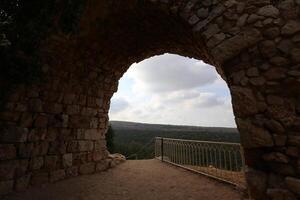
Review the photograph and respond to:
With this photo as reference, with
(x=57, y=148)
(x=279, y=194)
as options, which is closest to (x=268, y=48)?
(x=279, y=194)

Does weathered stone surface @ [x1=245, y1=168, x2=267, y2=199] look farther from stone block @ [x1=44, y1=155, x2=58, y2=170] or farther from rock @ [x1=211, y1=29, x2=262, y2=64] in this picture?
stone block @ [x1=44, y1=155, x2=58, y2=170]

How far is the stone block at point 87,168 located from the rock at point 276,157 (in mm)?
4632

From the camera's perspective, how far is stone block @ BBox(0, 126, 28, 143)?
4.63 metres

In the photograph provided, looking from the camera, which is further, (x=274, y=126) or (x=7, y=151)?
(x=7, y=151)

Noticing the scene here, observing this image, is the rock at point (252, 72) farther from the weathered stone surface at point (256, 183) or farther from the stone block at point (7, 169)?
the stone block at point (7, 169)

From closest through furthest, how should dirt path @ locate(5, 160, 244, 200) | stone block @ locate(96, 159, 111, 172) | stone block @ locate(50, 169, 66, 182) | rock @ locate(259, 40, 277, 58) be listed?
1. rock @ locate(259, 40, 277, 58)
2. dirt path @ locate(5, 160, 244, 200)
3. stone block @ locate(50, 169, 66, 182)
4. stone block @ locate(96, 159, 111, 172)

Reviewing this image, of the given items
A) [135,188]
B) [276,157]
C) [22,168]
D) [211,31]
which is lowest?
[135,188]

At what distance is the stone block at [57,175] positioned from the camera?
17.3 ft

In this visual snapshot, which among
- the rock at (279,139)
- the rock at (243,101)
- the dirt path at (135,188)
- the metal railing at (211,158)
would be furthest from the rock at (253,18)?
the dirt path at (135,188)

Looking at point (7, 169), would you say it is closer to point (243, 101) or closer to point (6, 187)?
point (6, 187)

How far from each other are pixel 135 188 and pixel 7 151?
2820 millimetres

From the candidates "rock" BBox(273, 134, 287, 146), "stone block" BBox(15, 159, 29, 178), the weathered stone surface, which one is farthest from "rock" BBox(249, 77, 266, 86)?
"stone block" BBox(15, 159, 29, 178)

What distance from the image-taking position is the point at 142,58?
654 cm

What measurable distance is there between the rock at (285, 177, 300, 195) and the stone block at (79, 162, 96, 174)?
483 centimetres
